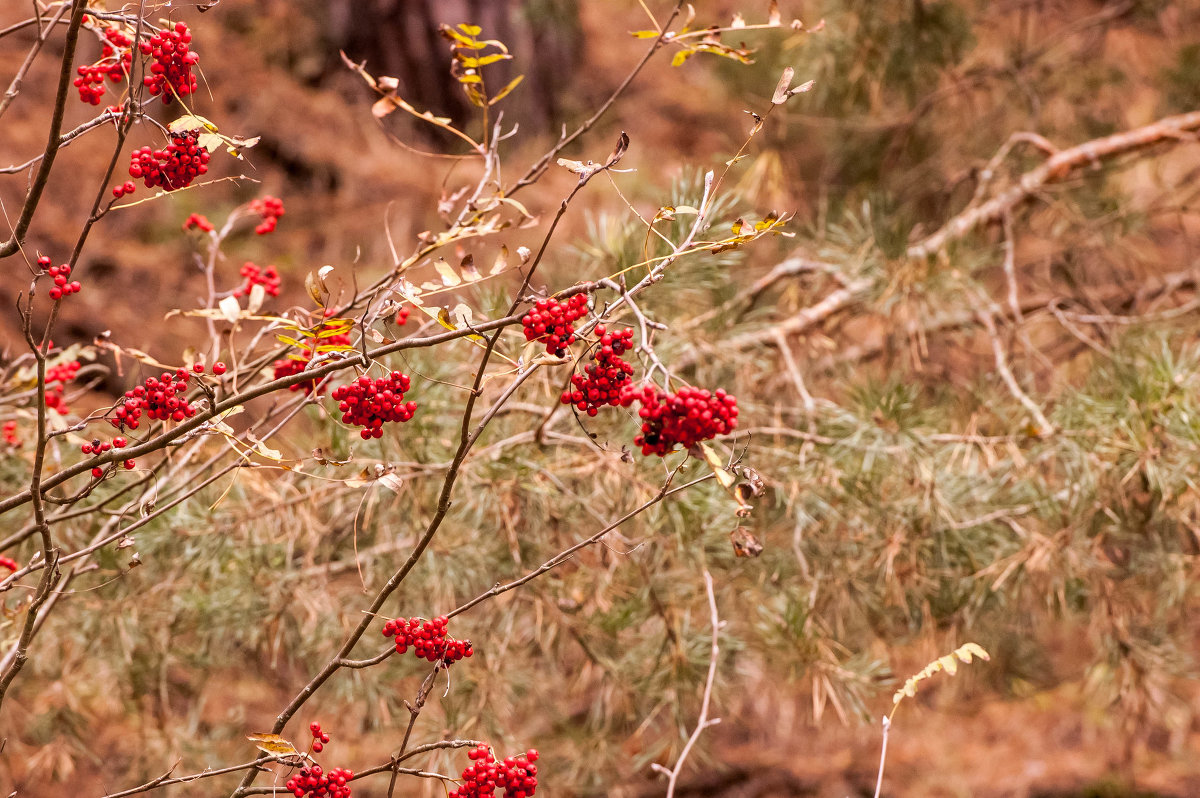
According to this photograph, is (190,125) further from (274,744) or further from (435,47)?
(435,47)

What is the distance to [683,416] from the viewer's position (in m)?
0.50

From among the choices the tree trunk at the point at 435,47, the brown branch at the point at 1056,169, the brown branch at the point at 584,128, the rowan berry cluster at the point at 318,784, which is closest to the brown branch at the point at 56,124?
the brown branch at the point at 584,128

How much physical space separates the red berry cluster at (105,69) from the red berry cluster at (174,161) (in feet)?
0.20

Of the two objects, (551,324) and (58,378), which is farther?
(58,378)

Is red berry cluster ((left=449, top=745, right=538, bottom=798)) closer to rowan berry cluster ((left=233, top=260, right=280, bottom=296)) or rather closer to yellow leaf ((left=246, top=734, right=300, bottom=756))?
yellow leaf ((left=246, top=734, right=300, bottom=756))

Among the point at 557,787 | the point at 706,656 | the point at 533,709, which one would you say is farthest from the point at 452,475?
the point at 533,709

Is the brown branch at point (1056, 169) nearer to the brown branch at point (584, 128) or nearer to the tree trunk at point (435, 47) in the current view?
the brown branch at point (584, 128)

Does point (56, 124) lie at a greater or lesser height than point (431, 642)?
greater

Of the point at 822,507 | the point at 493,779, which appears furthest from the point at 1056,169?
the point at 493,779

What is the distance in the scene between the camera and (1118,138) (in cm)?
142

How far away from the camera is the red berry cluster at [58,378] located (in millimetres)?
902

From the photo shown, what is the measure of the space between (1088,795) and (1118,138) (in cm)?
152

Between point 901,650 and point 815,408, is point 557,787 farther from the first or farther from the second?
point 815,408

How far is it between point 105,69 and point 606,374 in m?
0.45
